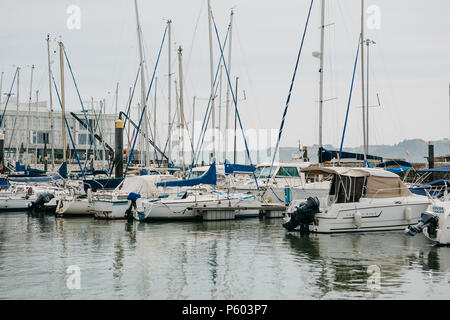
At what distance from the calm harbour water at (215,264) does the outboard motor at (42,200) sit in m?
10.7

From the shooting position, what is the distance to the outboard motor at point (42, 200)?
38.0m

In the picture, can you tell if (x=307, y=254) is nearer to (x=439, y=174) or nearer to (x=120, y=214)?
(x=120, y=214)

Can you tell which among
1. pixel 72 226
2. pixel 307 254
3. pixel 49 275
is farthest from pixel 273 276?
pixel 72 226

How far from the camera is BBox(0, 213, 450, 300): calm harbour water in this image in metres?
14.2

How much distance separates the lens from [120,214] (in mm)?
31875

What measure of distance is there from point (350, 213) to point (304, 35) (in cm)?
1356

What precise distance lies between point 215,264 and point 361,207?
8.65m

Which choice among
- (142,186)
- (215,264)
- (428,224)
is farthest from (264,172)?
(215,264)

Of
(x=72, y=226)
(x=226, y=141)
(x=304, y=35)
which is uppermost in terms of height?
(x=304, y=35)

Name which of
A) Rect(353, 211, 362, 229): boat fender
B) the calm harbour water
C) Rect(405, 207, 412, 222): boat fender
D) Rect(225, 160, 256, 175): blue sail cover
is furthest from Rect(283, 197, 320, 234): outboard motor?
Rect(225, 160, 256, 175): blue sail cover

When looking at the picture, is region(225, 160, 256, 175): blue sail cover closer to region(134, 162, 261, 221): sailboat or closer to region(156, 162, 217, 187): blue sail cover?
region(134, 162, 261, 221): sailboat

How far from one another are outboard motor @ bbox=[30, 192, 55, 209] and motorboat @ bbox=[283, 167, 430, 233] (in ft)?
65.8

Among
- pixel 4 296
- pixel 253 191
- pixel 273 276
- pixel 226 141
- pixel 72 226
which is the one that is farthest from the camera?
pixel 226 141

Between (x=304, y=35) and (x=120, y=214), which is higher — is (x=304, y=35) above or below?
above
